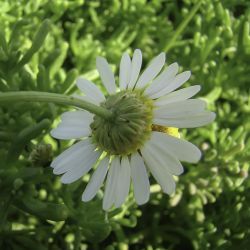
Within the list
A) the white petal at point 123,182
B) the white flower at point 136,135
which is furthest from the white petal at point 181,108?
the white petal at point 123,182

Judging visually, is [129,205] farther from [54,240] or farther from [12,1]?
[12,1]

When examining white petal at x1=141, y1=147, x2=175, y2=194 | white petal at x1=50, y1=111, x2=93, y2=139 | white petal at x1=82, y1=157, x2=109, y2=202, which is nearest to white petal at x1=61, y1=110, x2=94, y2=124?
white petal at x1=50, y1=111, x2=93, y2=139

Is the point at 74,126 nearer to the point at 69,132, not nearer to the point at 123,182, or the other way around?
the point at 69,132

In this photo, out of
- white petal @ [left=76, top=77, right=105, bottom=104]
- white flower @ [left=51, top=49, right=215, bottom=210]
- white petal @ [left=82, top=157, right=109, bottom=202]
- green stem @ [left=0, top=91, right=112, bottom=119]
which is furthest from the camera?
white petal @ [left=76, top=77, right=105, bottom=104]

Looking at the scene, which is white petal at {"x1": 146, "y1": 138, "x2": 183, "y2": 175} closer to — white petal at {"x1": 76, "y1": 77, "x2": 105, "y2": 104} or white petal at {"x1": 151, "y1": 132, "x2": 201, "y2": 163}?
white petal at {"x1": 151, "y1": 132, "x2": 201, "y2": 163}

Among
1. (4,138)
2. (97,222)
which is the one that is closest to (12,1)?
(4,138)
